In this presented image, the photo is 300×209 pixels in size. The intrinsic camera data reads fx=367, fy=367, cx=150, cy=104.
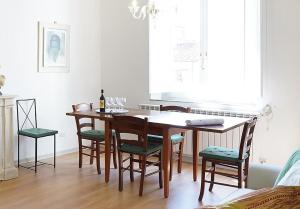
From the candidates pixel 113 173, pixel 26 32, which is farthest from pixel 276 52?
pixel 26 32

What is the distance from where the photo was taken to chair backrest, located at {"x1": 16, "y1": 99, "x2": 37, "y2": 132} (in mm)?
4898

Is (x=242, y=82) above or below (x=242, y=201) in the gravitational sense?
above

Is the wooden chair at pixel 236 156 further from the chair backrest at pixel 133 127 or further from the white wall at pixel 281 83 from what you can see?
the white wall at pixel 281 83

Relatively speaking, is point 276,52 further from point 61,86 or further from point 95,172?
point 61,86

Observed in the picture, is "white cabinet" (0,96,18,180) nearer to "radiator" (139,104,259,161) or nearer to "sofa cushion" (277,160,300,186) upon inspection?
"radiator" (139,104,259,161)

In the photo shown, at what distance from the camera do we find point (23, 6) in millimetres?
4871

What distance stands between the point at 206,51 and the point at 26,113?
103 inches

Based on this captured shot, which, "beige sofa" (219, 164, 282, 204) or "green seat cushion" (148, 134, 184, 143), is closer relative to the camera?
"beige sofa" (219, 164, 282, 204)

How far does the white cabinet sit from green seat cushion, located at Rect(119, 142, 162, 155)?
4.60 feet

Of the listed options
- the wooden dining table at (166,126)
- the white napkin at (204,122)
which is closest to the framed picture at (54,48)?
the wooden dining table at (166,126)

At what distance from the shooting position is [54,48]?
5.32 meters

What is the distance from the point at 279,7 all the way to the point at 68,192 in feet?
10.6

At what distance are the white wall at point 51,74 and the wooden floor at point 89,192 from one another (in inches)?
35.1

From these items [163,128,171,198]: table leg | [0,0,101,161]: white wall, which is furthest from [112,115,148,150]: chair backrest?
[0,0,101,161]: white wall
